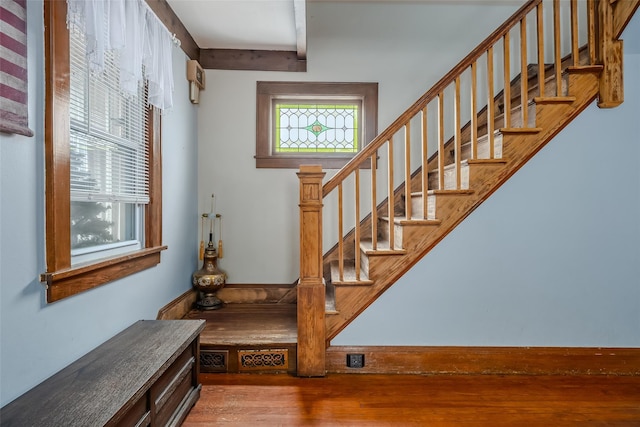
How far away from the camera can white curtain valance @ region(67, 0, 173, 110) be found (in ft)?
4.82

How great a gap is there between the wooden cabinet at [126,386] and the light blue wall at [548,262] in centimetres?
99

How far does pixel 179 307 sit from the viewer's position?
265 centimetres

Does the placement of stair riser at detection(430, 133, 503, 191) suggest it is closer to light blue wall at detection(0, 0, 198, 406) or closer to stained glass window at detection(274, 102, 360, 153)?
stained glass window at detection(274, 102, 360, 153)

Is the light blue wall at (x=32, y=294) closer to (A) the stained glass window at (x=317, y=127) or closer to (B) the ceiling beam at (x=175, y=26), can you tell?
(B) the ceiling beam at (x=175, y=26)

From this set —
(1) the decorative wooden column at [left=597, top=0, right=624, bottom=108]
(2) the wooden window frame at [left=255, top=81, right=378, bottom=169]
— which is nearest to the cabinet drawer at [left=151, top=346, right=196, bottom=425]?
(2) the wooden window frame at [left=255, top=81, right=378, bottom=169]

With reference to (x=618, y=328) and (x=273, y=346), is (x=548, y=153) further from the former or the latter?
(x=273, y=346)

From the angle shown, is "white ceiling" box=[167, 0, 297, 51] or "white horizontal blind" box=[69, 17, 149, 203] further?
"white ceiling" box=[167, 0, 297, 51]

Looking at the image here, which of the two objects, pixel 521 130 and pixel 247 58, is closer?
pixel 521 130

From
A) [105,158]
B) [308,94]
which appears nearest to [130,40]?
[105,158]

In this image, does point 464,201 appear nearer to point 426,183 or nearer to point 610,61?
point 426,183

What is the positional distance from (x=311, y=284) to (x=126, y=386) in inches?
45.4

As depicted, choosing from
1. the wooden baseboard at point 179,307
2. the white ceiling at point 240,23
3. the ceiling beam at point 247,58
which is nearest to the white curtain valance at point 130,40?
the white ceiling at point 240,23

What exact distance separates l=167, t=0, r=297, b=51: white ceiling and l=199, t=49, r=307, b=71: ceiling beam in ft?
0.13

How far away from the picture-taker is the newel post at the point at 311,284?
7.18 ft
